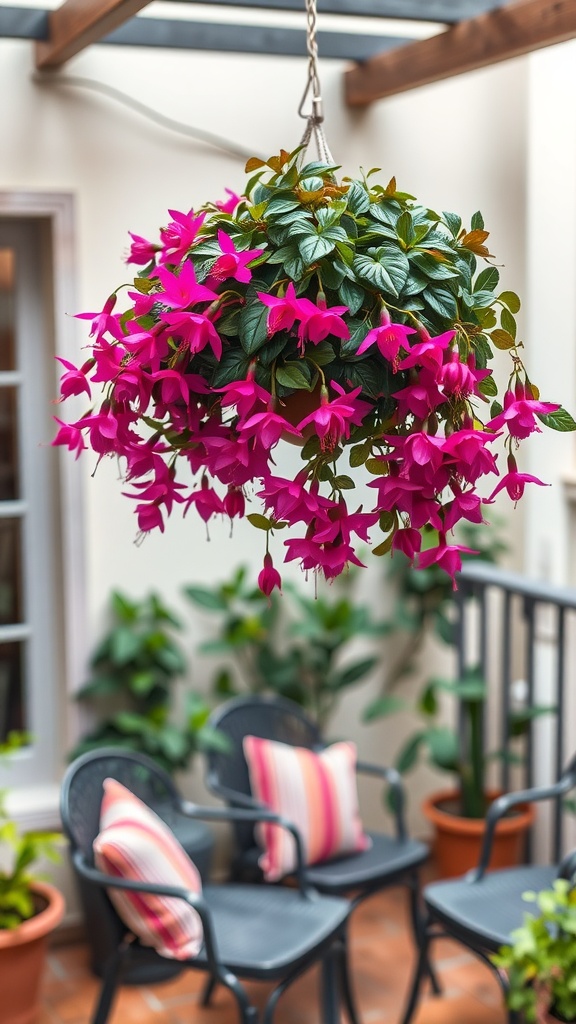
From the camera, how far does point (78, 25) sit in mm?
2980

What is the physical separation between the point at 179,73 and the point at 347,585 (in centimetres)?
177

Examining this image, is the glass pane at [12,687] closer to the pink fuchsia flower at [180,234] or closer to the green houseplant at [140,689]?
the green houseplant at [140,689]

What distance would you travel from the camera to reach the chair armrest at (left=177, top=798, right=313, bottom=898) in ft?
10.3

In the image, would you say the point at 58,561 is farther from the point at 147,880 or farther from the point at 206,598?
the point at 147,880

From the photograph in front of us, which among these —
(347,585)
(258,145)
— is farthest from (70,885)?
(258,145)

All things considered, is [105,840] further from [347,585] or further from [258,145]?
[258,145]

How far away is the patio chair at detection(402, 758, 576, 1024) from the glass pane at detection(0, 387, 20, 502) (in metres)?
1.75

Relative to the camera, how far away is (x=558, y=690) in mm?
3672

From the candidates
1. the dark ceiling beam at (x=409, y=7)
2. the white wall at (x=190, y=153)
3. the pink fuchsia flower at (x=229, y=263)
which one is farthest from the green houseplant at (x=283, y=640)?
the pink fuchsia flower at (x=229, y=263)

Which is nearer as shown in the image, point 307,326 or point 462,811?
point 307,326

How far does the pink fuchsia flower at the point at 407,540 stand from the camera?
1342 mm

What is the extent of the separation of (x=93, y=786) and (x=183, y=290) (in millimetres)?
2002

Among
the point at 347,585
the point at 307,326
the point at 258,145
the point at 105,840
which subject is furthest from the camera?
the point at 347,585

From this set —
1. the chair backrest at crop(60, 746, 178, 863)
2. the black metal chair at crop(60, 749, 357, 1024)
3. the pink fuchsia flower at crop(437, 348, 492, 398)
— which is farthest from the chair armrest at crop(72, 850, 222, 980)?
the pink fuchsia flower at crop(437, 348, 492, 398)
